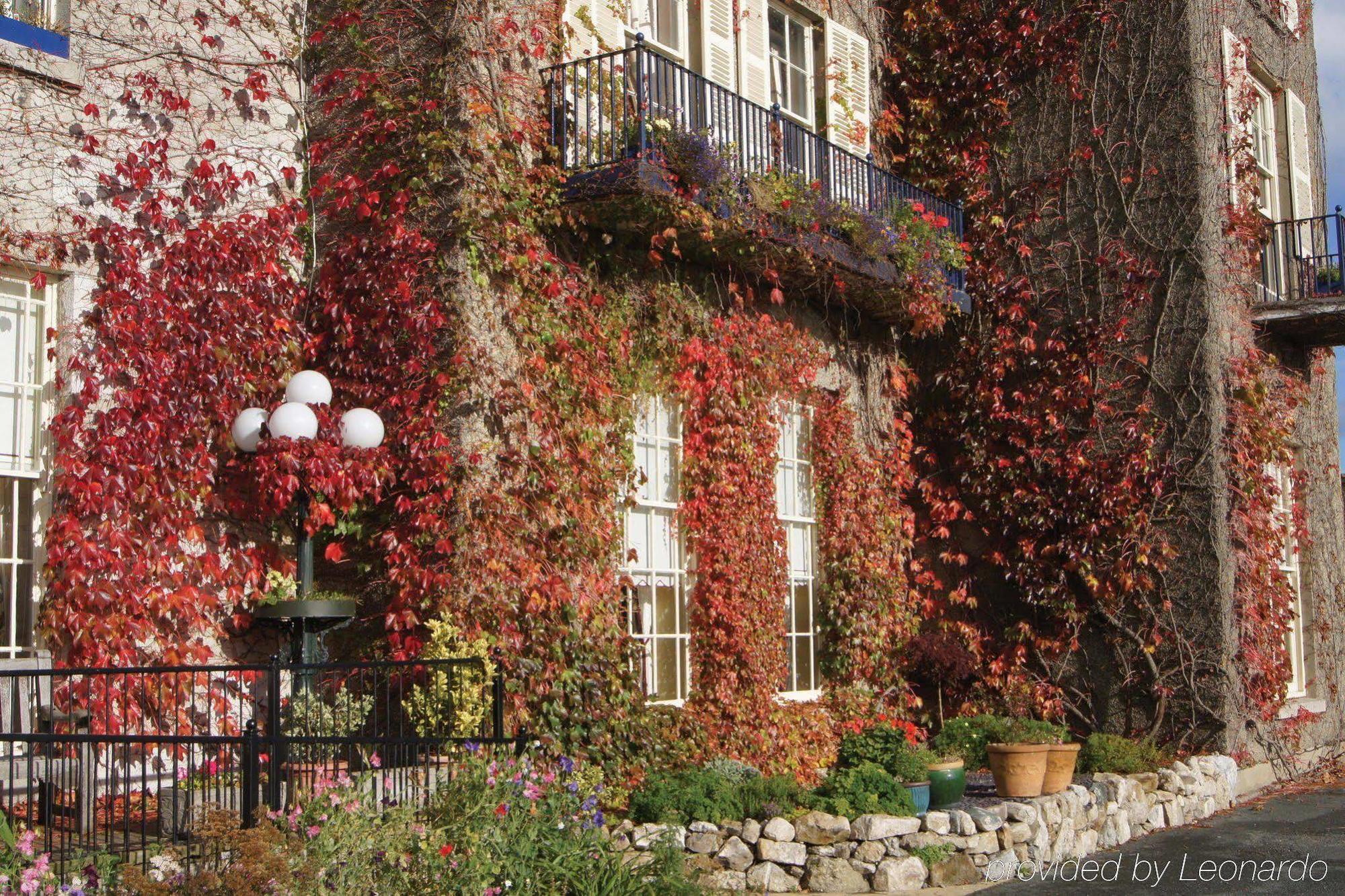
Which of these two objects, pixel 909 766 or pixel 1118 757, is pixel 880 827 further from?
pixel 1118 757

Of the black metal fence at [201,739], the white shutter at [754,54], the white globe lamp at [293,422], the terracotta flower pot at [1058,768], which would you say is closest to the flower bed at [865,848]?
the terracotta flower pot at [1058,768]

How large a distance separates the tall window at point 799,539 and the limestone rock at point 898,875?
3076mm

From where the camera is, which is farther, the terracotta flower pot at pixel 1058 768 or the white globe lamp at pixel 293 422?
the terracotta flower pot at pixel 1058 768

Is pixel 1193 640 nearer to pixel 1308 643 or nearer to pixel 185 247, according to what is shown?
pixel 1308 643

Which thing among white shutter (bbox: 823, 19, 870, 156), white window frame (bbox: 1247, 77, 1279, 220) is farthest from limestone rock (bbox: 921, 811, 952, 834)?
white window frame (bbox: 1247, 77, 1279, 220)

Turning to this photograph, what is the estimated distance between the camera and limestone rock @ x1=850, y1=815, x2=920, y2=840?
753 cm

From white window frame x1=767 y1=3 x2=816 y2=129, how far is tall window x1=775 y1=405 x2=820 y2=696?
2.35 metres

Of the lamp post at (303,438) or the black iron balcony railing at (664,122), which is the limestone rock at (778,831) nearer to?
the lamp post at (303,438)

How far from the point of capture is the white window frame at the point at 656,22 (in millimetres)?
9539

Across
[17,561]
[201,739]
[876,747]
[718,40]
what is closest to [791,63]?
[718,40]

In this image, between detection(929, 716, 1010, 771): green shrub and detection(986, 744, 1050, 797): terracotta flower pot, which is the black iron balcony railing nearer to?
detection(929, 716, 1010, 771): green shrub

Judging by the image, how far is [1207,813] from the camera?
997cm

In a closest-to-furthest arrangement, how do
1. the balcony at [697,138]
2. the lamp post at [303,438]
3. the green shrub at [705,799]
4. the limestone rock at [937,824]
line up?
the lamp post at [303,438], the green shrub at [705,799], the limestone rock at [937,824], the balcony at [697,138]

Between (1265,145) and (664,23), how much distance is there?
647cm
